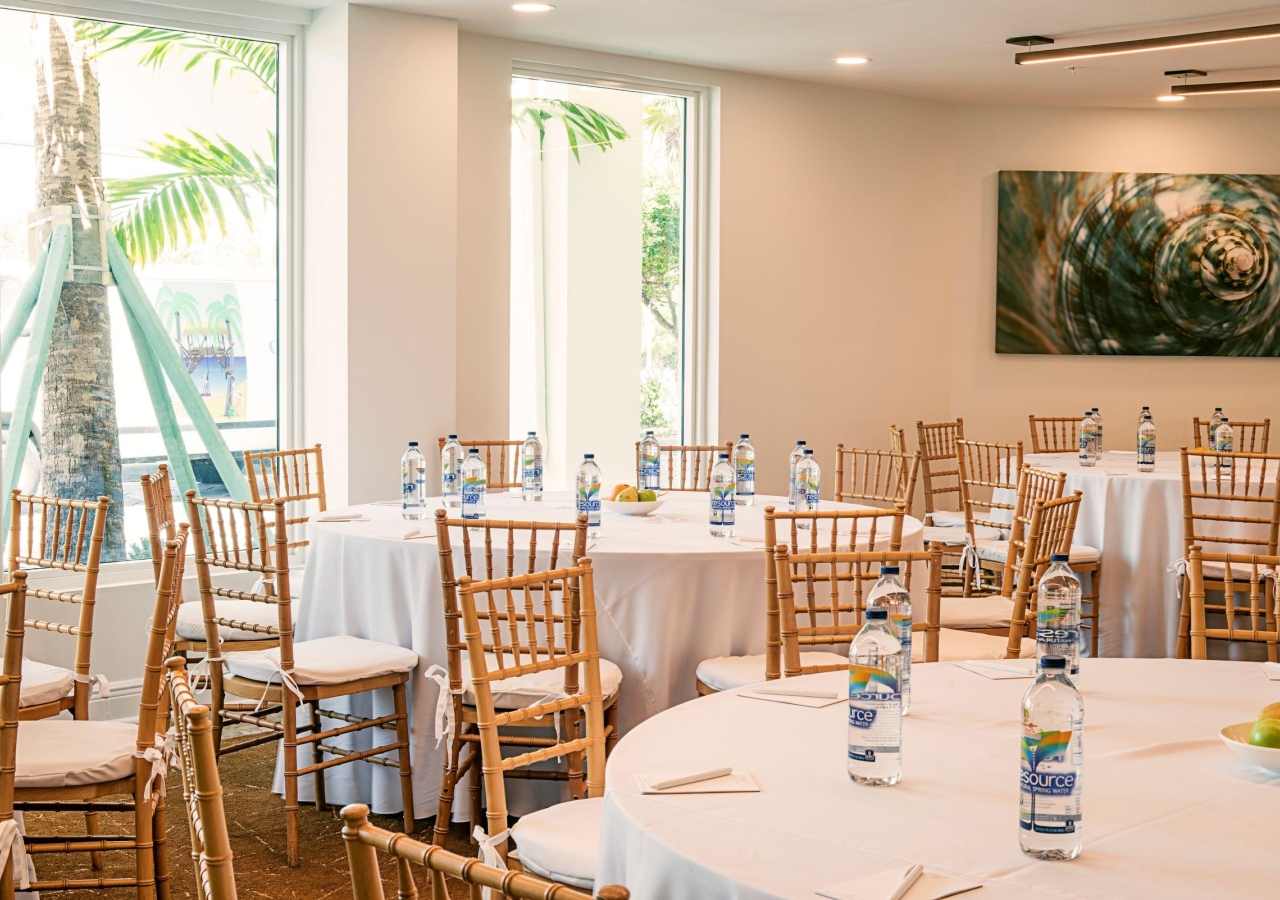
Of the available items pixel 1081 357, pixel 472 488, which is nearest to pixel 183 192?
pixel 472 488

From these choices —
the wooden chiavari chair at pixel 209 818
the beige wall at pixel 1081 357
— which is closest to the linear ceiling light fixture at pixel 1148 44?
the beige wall at pixel 1081 357

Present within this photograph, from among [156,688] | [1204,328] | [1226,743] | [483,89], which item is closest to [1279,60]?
[1204,328]

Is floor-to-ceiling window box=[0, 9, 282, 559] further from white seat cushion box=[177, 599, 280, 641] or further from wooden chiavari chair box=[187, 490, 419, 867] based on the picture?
wooden chiavari chair box=[187, 490, 419, 867]

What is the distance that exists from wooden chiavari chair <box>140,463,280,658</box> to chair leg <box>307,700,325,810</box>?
350 mm

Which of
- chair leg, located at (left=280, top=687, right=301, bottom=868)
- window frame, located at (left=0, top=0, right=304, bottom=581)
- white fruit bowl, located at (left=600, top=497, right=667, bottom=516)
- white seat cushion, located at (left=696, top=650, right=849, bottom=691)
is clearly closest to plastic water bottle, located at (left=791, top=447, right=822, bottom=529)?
white fruit bowl, located at (left=600, top=497, right=667, bottom=516)

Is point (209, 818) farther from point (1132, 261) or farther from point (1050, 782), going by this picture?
Answer: point (1132, 261)

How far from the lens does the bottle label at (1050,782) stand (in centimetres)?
150

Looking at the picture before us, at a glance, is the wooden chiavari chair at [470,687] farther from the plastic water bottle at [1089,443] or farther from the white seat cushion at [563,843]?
the plastic water bottle at [1089,443]

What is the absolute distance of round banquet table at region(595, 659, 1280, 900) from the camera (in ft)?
4.81

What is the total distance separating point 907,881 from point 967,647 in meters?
2.55

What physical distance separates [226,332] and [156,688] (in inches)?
133

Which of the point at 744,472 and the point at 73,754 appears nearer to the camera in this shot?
the point at 73,754

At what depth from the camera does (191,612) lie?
4414 millimetres

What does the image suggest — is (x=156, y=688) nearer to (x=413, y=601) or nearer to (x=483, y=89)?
(x=413, y=601)
